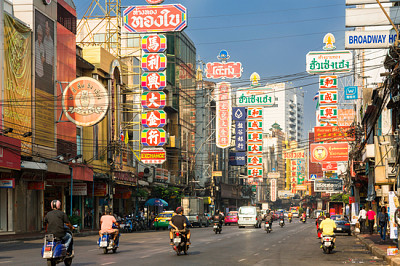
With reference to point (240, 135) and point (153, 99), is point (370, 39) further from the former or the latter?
point (240, 135)

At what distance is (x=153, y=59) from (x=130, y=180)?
11.4 metres

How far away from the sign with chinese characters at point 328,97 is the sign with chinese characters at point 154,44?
15.9 m

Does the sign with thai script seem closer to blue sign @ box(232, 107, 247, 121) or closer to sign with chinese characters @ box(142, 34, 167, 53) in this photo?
sign with chinese characters @ box(142, 34, 167, 53)

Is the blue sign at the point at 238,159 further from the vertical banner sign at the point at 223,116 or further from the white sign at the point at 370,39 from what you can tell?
the white sign at the point at 370,39

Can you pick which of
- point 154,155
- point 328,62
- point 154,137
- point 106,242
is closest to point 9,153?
point 106,242

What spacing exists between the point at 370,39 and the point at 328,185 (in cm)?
5579

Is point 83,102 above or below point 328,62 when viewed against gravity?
below

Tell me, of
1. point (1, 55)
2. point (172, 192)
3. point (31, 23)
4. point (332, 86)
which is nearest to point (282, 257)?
point (1, 55)

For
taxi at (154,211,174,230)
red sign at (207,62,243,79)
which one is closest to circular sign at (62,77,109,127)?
taxi at (154,211,174,230)

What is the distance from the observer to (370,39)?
26047 mm

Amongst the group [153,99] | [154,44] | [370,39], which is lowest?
[370,39]

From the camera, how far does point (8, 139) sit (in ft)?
111

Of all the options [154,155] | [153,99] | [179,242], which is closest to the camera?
[179,242]

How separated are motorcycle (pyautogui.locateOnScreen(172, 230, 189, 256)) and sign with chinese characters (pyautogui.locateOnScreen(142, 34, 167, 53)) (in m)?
32.4
